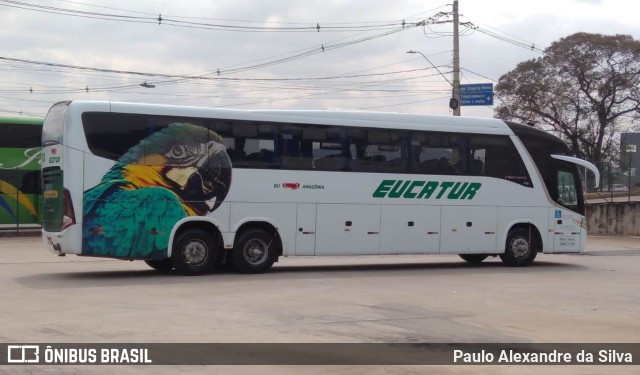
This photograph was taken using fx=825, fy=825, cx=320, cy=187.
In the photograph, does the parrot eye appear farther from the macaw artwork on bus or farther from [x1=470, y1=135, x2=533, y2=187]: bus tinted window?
[x1=470, y1=135, x2=533, y2=187]: bus tinted window

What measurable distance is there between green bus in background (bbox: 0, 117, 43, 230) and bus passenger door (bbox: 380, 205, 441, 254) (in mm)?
16323

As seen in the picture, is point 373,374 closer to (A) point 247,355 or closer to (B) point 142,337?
(A) point 247,355

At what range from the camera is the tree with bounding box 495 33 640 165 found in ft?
192

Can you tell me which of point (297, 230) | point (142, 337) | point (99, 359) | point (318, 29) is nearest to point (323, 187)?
point (297, 230)

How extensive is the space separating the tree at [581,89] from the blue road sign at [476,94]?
23245mm

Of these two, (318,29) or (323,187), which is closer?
(323,187)

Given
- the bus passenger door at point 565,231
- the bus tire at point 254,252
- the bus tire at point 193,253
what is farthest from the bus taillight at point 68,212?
the bus passenger door at point 565,231

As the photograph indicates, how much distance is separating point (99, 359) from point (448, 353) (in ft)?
12.2

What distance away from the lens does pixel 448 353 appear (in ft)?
29.6

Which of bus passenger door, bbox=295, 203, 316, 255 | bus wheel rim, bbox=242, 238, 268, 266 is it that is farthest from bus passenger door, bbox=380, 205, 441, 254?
bus wheel rim, bbox=242, 238, 268, 266

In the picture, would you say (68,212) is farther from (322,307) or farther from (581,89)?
(581,89)

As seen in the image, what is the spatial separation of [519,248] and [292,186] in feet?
20.9

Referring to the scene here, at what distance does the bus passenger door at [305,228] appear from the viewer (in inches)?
706

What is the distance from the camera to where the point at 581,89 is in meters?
59.7
